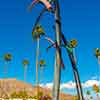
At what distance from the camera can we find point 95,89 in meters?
124

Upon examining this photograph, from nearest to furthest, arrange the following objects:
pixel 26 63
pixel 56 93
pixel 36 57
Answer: pixel 56 93 → pixel 36 57 → pixel 26 63

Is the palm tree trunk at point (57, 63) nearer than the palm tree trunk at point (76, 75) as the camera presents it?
Yes

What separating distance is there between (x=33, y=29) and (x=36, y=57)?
8798 centimetres

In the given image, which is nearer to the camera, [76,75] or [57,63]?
[57,63]

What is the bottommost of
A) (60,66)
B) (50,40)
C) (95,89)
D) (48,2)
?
(60,66)

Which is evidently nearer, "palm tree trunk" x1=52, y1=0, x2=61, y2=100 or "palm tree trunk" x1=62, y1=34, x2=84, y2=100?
"palm tree trunk" x1=52, y1=0, x2=61, y2=100

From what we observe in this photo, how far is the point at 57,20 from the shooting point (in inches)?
251

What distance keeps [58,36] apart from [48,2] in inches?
23.3

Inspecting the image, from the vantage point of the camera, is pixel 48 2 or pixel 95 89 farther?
pixel 95 89

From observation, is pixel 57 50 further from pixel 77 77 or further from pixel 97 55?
pixel 97 55

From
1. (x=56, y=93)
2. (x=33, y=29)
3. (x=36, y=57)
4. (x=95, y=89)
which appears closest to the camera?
(x=56, y=93)

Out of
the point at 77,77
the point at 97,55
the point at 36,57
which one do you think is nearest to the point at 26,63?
the point at 97,55

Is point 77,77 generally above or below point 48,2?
below

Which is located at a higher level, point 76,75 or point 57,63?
point 57,63
